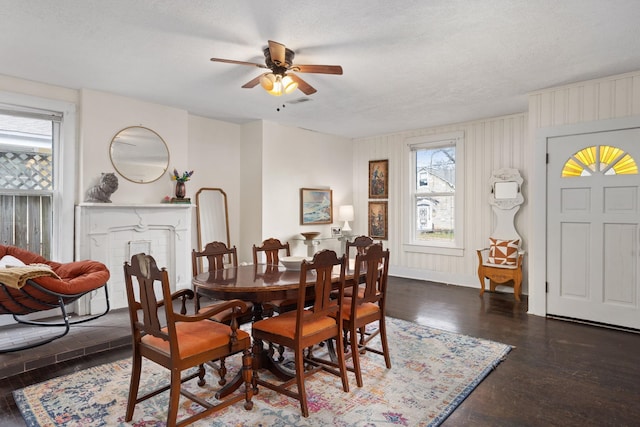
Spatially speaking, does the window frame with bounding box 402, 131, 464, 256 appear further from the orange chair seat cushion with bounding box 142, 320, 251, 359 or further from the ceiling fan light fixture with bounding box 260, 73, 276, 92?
the orange chair seat cushion with bounding box 142, 320, 251, 359

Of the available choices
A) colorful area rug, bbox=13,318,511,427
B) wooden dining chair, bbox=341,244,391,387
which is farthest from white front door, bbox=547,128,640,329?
wooden dining chair, bbox=341,244,391,387

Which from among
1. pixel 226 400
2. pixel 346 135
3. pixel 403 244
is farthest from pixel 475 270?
pixel 226 400

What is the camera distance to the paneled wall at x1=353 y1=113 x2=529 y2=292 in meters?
5.52

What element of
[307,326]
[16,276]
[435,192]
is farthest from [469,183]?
[16,276]

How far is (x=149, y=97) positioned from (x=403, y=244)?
460 cm

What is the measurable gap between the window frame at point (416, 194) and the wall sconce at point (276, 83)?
143 inches

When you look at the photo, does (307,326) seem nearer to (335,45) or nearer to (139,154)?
(335,45)

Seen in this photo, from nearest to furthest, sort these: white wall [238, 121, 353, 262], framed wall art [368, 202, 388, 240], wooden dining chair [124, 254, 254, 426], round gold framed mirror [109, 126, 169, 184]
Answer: wooden dining chair [124, 254, 254, 426], round gold framed mirror [109, 126, 169, 184], white wall [238, 121, 353, 262], framed wall art [368, 202, 388, 240]

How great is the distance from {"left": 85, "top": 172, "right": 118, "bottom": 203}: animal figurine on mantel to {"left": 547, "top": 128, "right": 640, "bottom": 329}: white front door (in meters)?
4.95

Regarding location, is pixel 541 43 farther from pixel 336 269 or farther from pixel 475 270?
pixel 475 270

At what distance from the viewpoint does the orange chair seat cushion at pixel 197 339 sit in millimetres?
2104

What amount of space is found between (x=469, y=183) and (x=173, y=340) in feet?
17.0

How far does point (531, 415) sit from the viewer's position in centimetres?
229

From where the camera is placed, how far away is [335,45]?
315 centimetres
